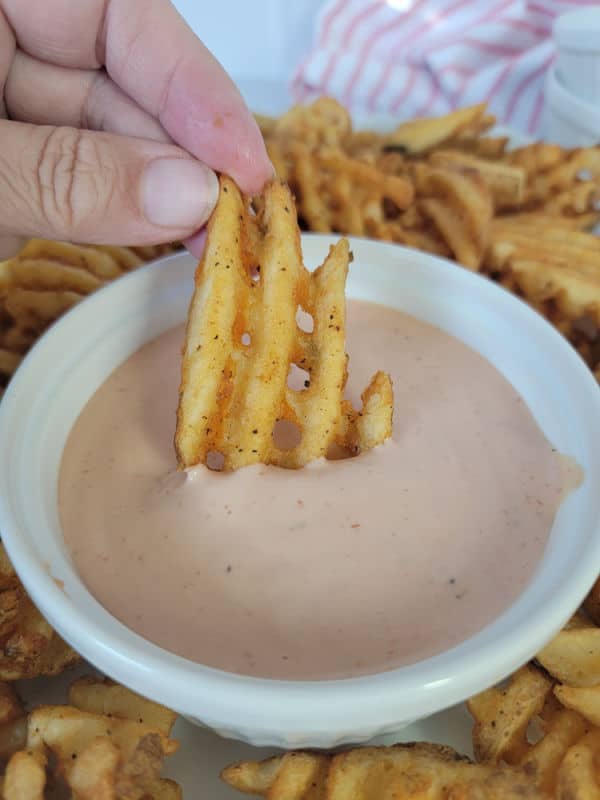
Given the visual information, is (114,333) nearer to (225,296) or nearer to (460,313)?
(225,296)

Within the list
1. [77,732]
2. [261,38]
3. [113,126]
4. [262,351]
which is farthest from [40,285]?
[261,38]

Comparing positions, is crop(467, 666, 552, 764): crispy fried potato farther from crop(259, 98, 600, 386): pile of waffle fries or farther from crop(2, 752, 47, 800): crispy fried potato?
crop(259, 98, 600, 386): pile of waffle fries

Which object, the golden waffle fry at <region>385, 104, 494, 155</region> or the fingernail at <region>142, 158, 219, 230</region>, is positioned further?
the golden waffle fry at <region>385, 104, 494, 155</region>

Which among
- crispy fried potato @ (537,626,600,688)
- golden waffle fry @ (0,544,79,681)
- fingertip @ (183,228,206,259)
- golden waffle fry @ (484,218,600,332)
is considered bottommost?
golden waffle fry @ (0,544,79,681)

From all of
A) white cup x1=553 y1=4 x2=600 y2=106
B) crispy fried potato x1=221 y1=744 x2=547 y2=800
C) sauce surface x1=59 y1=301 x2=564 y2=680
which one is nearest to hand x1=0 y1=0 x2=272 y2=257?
sauce surface x1=59 y1=301 x2=564 y2=680

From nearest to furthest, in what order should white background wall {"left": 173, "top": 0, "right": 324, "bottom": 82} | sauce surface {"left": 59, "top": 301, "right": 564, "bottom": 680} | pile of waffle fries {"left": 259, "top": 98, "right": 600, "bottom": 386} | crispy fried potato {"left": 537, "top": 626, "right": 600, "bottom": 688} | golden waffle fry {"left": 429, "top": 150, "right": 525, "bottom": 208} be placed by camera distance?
sauce surface {"left": 59, "top": 301, "right": 564, "bottom": 680}, crispy fried potato {"left": 537, "top": 626, "right": 600, "bottom": 688}, pile of waffle fries {"left": 259, "top": 98, "right": 600, "bottom": 386}, golden waffle fry {"left": 429, "top": 150, "right": 525, "bottom": 208}, white background wall {"left": 173, "top": 0, "right": 324, "bottom": 82}

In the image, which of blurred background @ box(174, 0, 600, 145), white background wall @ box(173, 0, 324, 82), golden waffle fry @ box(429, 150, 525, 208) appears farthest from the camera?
white background wall @ box(173, 0, 324, 82)

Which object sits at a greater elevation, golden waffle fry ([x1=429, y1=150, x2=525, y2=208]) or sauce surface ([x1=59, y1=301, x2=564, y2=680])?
golden waffle fry ([x1=429, y1=150, x2=525, y2=208])

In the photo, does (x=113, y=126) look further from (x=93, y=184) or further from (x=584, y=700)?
(x=584, y=700)
